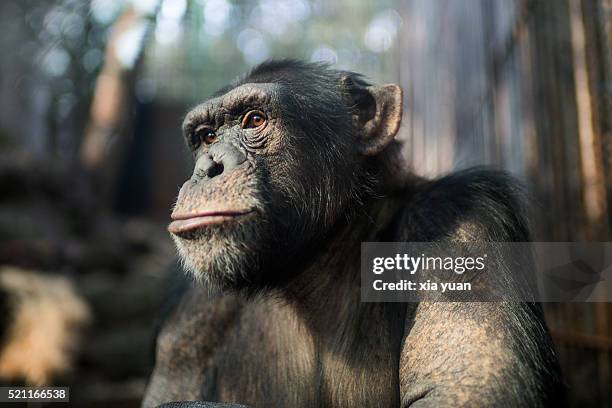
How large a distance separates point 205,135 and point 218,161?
44 centimetres

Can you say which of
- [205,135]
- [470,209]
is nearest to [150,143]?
[205,135]

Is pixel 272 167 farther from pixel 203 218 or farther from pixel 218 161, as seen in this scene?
pixel 203 218

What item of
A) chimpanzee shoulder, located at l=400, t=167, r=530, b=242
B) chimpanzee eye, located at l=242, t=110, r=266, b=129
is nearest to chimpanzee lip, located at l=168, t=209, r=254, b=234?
chimpanzee eye, located at l=242, t=110, r=266, b=129

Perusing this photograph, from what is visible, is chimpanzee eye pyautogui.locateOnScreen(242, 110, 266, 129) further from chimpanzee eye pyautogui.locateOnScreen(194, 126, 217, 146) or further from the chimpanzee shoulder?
the chimpanzee shoulder

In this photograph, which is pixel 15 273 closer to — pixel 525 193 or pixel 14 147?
pixel 14 147

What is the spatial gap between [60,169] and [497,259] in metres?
8.83

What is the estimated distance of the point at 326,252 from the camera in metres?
2.70

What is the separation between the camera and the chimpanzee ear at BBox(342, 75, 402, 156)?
2764mm

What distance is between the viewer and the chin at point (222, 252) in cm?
234

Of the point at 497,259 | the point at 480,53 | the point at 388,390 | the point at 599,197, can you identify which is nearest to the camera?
the point at 497,259

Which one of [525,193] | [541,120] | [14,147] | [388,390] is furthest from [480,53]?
[14,147]

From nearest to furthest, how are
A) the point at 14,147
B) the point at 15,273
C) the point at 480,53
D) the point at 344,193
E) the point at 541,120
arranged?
1. the point at 344,193
2. the point at 541,120
3. the point at 480,53
4. the point at 15,273
5. the point at 14,147

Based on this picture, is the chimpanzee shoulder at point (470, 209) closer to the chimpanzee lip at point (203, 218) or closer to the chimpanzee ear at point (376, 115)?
the chimpanzee ear at point (376, 115)

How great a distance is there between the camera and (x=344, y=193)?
2666 millimetres
